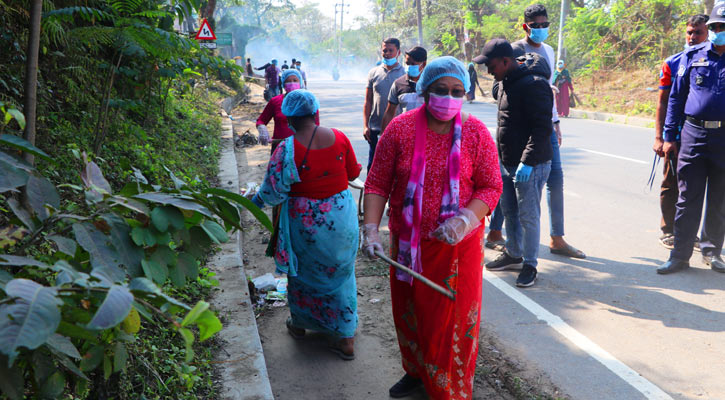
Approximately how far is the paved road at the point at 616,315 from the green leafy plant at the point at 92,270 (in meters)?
2.56

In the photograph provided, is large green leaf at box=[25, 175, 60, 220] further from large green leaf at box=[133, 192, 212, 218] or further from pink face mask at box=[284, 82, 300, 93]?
pink face mask at box=[284, 82, 300, 93]

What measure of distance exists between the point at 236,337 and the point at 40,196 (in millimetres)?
2455

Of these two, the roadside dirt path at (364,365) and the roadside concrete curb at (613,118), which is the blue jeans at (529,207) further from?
the roadside concrete curb at (613,118)

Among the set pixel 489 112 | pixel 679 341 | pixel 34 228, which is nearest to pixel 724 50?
pixel 679 341

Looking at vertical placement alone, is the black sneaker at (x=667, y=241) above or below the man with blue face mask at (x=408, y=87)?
below

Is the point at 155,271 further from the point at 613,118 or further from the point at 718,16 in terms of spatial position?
the point at 613,118

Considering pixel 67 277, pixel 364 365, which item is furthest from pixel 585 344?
pixel 67 277

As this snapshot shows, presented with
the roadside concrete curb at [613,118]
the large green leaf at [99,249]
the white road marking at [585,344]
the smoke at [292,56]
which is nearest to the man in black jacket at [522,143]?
the white road marking at [585,344]

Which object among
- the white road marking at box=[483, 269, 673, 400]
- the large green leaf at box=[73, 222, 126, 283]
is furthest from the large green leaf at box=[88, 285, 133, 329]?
the white road marking at box=[483, 269, 673, 400]

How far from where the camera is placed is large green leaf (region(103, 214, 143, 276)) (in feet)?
5.55

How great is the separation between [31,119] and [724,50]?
202 inches

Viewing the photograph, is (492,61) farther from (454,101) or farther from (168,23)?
(168,23)

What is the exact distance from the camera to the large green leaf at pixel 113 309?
119 centimetres

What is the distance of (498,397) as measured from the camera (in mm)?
3512
